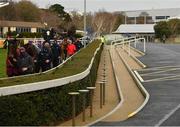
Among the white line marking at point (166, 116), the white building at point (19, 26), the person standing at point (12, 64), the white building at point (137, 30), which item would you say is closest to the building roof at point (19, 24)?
the white building at point (19, 26)

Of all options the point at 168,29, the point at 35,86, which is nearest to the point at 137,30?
the point at 168,29

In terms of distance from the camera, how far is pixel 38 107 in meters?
10.3

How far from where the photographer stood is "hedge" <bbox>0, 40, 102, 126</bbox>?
9695 millimetres

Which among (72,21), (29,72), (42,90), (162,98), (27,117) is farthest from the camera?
(72,21)

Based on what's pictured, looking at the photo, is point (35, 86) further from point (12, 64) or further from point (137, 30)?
point (137, 30)

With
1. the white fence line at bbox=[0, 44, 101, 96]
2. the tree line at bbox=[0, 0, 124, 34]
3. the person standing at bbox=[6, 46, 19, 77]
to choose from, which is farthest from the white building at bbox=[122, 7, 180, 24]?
the white fence line at bbox=[0, 44, 101, 96]

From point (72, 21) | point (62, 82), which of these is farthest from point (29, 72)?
point (72, 21)

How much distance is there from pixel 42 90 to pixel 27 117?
0.93 m

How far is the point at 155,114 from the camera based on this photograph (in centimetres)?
1284

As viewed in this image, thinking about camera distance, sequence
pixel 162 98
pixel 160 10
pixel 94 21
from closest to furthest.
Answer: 1. pixel 162 98
2. pixel 94 21
3. pixel 160 10

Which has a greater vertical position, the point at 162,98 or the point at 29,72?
the point at 29,72

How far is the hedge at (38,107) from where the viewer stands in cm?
970

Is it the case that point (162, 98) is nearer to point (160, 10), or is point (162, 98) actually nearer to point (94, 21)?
point (94, 21)

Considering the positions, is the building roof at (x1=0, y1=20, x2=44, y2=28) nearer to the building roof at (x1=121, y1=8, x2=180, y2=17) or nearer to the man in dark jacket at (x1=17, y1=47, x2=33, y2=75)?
the man in dark jacket at (x1=17, y1=47, x2=33, y2=75)
